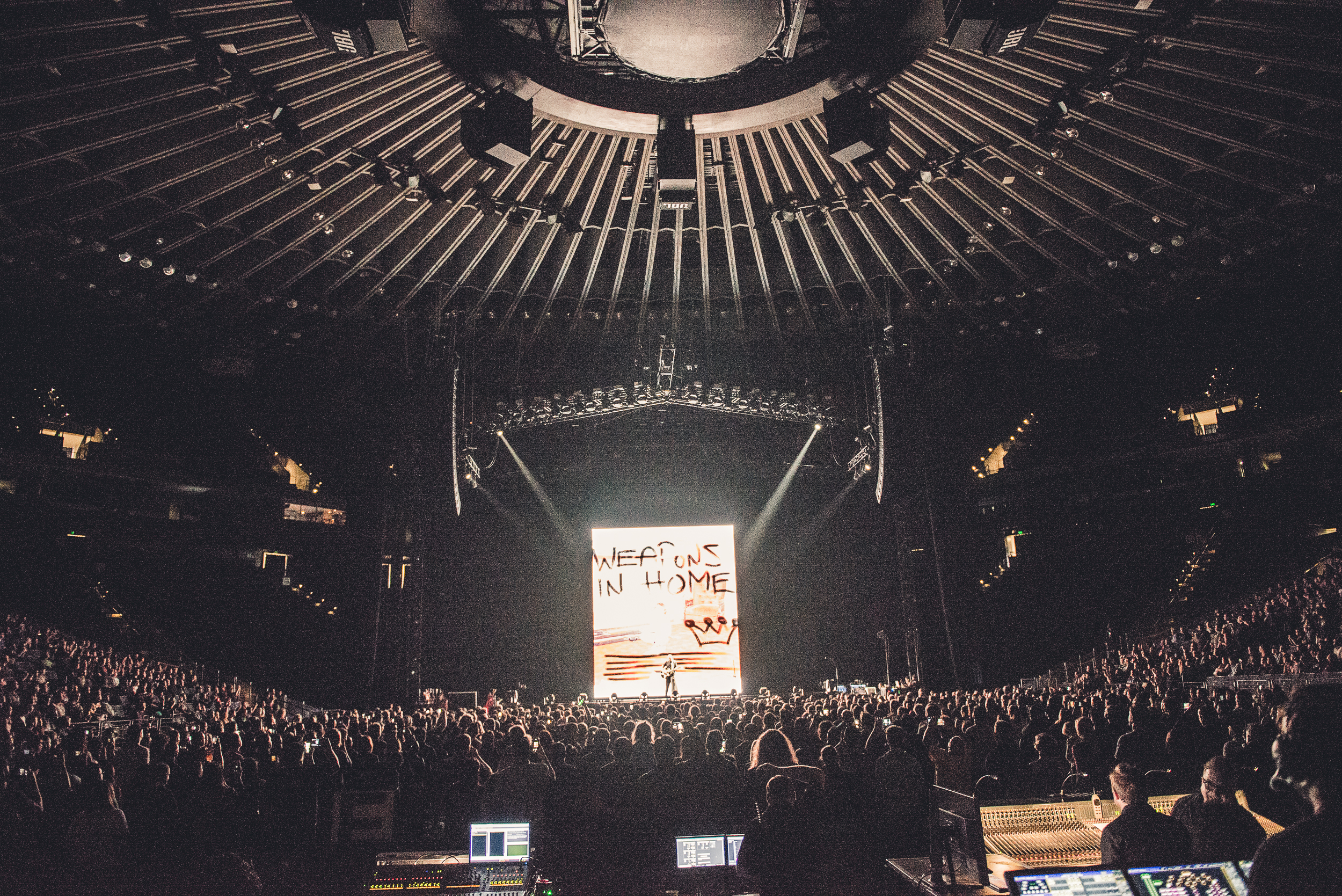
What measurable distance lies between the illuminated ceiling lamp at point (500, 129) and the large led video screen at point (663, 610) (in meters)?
14.1

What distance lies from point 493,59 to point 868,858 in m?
7.16

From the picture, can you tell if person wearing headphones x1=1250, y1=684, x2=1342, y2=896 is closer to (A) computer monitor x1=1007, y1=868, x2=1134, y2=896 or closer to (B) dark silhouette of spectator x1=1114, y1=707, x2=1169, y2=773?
(A) computer monitor x1=1007, y1=868, x2=1134, y2=896

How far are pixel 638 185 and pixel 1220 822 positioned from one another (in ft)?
26.5

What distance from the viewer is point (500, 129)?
758 cm

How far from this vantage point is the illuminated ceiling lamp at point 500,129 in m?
7.59

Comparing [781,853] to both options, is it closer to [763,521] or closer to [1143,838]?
[1143,838]

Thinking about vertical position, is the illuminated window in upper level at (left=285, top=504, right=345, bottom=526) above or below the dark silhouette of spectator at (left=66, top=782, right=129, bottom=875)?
above

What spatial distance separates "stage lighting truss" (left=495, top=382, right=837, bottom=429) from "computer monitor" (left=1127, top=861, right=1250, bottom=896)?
1316 centimetres

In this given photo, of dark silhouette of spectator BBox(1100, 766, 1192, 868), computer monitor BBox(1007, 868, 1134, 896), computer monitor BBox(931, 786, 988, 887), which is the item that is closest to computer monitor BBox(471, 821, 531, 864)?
computer monitor BBox(931, 786, 988, 887)

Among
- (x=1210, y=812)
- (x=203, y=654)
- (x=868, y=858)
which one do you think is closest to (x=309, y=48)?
(x=868, y=858)

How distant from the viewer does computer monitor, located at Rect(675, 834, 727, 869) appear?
468 centimetres

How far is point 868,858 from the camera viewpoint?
5.15m

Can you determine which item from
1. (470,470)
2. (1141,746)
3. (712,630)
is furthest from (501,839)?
(712,630)

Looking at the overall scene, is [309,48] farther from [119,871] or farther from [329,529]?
[329,529]
